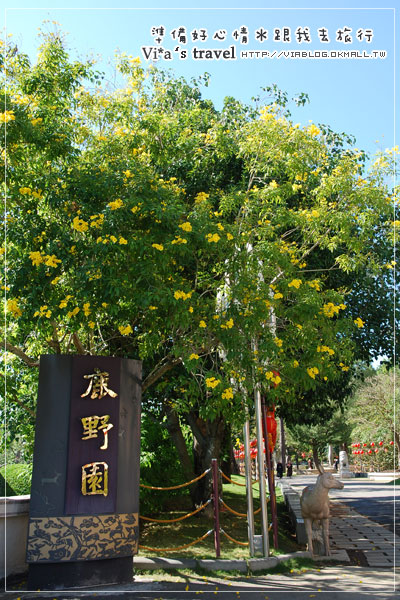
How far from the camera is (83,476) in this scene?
7.24 metres

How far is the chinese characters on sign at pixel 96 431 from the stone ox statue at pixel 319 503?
13.4 feet

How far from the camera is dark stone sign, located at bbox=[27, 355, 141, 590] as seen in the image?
6.97 meters

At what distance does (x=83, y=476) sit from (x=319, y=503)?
4518mm

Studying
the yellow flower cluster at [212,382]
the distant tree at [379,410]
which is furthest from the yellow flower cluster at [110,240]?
the distant tree at [379,410]

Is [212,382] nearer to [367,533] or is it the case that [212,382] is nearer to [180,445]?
[180,445]

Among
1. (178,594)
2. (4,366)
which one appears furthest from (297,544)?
(4,366)

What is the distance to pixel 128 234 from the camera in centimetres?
757

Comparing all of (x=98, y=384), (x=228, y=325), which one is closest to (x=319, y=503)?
(x=228, y=325)

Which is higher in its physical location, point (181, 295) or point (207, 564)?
point (181, 295)

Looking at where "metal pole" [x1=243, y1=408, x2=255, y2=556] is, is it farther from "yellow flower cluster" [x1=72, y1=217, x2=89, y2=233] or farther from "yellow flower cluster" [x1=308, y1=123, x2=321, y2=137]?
"yellow flower cluster" [x1=308, y1=123, x2=321, y2=137]

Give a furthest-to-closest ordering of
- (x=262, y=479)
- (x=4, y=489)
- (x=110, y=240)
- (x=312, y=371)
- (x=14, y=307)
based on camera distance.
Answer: (x=4, y=489) < (x=262, y=479) < (x=312, y=371) < (x=110, y=240) < (x=14, y=307)

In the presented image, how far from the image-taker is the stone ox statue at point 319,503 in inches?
372

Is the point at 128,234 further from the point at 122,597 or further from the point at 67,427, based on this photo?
the point at 122,597

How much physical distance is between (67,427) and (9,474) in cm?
838
